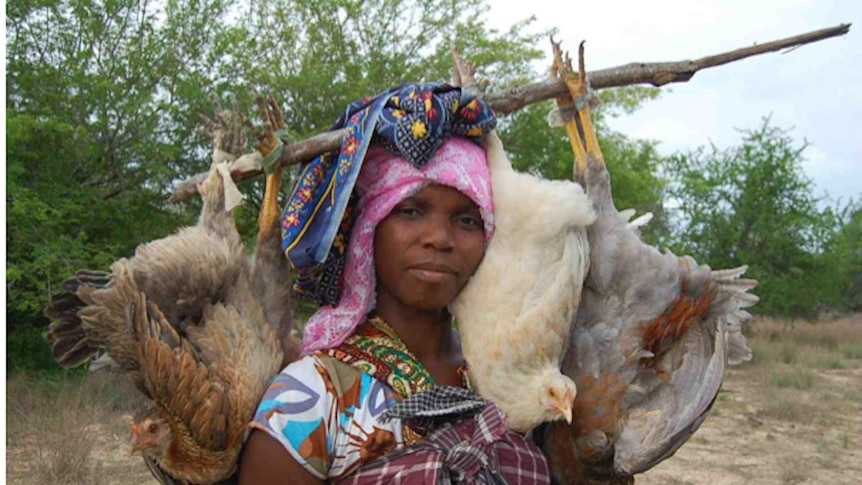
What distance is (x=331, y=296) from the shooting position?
6.69 ft

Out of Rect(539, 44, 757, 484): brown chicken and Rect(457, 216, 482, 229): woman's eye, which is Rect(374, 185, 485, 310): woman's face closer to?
Rect(457, 216, 482, 229): woman's eye

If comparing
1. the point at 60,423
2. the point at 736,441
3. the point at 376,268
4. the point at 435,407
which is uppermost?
the point at 376,268

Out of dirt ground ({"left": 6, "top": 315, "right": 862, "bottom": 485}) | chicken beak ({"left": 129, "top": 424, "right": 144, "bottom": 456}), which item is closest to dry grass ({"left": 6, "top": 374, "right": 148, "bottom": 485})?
dirt ground ({"left": 6, "top": 315, "right": 862, "bottom": 485})

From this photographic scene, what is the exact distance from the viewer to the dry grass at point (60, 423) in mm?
7039

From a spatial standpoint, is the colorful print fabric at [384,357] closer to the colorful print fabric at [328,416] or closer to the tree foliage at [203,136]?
the colorful print fabric at [328,416]

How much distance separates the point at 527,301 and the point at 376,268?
0.39 metres

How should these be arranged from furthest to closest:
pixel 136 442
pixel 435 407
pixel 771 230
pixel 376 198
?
pixel 771 230, pixel 376 198, pixel 435 407, pixel 136 442

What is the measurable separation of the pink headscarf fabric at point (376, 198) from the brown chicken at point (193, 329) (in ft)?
0.51

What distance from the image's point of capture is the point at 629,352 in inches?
76.9

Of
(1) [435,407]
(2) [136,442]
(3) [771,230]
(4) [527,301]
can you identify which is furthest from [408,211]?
(3) [771,230]

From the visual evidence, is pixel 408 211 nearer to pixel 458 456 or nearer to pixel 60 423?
pixel 458 456

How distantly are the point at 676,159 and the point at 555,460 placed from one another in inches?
740

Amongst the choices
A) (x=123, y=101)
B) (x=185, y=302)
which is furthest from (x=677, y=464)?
(x=123, y=101)

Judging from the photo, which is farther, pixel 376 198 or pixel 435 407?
pixel 376 198
